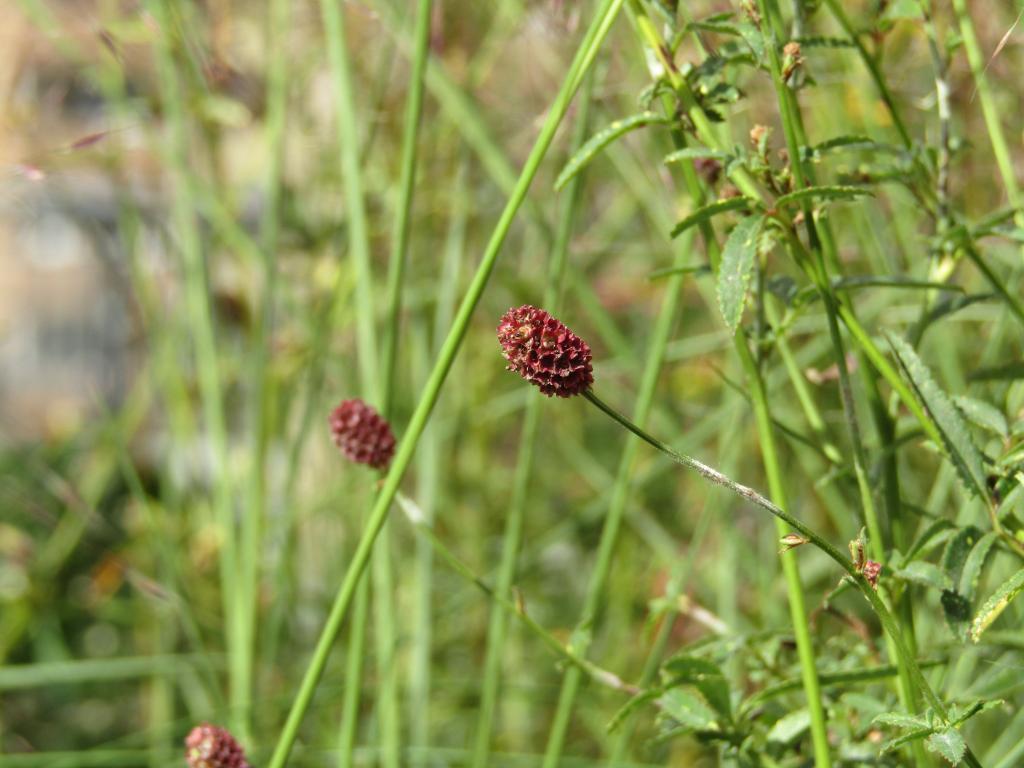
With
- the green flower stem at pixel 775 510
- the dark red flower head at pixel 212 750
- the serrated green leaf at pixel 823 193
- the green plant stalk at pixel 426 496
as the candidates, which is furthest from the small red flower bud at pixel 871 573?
the green plant stalk at pixel 426 496

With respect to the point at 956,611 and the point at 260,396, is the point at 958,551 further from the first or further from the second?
the point at 260,396

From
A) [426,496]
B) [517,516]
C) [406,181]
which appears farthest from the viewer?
[426,496]

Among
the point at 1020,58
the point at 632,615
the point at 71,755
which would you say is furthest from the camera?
the point at 632,615

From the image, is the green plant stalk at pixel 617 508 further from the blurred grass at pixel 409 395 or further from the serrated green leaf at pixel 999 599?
the serrated green leaf at pixel 999 599

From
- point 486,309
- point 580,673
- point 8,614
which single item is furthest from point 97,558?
point 580,673

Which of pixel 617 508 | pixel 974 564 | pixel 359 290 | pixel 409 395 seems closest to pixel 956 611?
pixel 974 564

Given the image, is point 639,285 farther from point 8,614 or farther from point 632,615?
point 8,614
